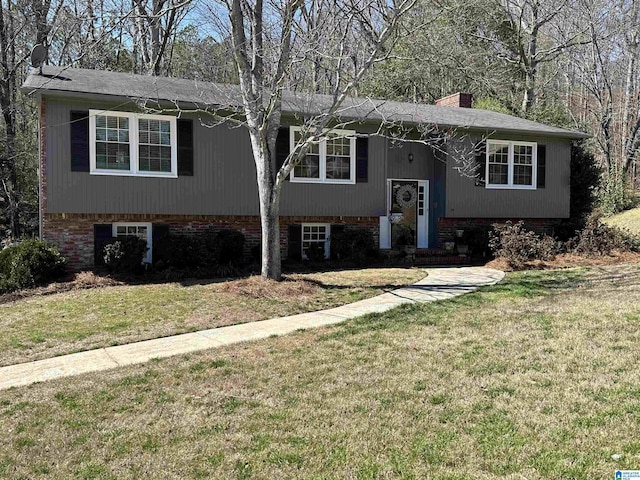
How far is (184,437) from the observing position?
409 centimetres

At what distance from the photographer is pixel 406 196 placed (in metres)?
15.8

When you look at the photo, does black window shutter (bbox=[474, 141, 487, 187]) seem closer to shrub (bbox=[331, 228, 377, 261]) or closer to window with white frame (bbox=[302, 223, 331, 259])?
shrub (bbox=[331, 228, 377, 261])

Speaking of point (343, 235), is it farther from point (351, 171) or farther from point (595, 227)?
point (595, 227)

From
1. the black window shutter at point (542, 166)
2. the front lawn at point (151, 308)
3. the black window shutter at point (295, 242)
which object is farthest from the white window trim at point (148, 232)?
the black window shutter at point (542, 166)

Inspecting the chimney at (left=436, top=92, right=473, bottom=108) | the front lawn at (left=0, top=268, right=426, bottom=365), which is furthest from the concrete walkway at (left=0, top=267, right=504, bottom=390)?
the chimney at (left=436, top=92, right=473, bottom=108)

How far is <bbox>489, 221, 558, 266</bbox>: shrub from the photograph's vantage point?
44.5ft

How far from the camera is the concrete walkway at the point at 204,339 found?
5.84 m

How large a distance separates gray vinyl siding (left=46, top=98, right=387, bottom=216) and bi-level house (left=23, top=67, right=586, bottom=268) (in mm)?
25

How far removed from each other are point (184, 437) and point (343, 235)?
1031 centimetres

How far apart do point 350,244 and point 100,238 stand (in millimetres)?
6066

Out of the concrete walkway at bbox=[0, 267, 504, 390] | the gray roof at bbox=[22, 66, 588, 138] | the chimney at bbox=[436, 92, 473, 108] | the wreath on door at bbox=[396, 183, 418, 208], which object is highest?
the chimney at bbox=[436, 92, 473, 108]

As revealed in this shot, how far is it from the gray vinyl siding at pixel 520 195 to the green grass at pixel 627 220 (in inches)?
169

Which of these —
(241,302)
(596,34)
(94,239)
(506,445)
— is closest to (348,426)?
(506,445)

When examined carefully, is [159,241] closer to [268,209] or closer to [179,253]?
[179,253]
